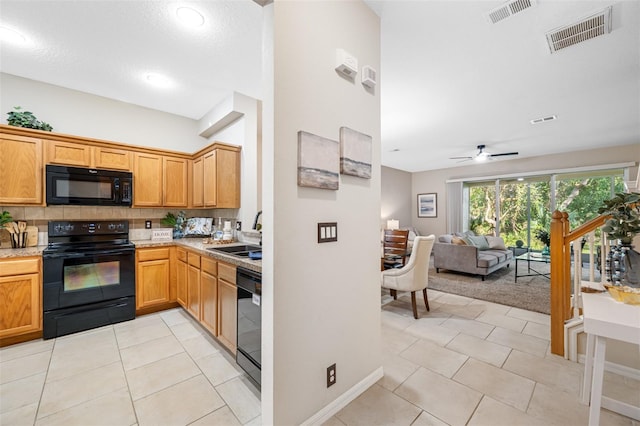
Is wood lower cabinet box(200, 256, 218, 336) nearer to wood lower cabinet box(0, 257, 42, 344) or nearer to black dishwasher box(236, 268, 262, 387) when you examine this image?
black dishwasher box(236, 268, 262, 387)

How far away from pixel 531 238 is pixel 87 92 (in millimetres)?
9433

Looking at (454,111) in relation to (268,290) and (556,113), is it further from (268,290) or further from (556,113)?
(268,290)

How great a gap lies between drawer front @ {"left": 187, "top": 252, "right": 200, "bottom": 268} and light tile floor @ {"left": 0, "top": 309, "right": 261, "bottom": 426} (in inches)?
27.7

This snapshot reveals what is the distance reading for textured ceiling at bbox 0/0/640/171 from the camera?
200cm

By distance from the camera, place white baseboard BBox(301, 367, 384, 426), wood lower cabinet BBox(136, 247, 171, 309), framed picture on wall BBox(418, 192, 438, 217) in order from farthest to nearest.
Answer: framed picture on wall BBox(418, 192, 438, 217) < wood lower cabinet BBox(136, 247, 171, 309) < white baseboard BBox(301, 367, 384, 426)

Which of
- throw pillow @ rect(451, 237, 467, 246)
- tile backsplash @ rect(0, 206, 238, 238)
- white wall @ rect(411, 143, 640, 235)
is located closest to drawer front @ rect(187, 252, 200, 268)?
tile backsplash @ rect(0, 206, 238, 238)

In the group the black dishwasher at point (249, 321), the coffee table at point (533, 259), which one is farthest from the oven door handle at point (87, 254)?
the coffee table at point (533, 259)

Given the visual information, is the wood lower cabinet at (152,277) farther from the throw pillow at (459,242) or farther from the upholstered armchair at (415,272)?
the throw pillow at (459,242)

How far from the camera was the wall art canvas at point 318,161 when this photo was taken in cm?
145

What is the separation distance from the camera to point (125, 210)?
11.7ft

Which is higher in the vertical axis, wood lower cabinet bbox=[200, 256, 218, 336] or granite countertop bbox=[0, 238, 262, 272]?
granite countertop bbox=[0, 238, 262, 272]

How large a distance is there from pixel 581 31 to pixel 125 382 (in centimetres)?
450

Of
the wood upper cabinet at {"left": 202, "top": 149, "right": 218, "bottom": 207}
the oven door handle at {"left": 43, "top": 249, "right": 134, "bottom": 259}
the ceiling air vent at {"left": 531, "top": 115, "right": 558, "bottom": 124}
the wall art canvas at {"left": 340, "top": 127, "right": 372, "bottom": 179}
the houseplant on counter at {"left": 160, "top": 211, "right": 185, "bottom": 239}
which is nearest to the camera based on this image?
the wall art canvas at {"left": 340, "top": 127, "right": 372, "bottom": 179}

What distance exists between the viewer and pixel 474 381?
76.7 inches
